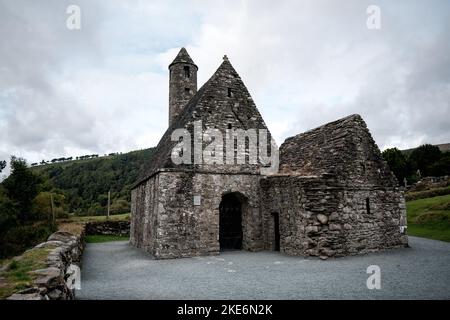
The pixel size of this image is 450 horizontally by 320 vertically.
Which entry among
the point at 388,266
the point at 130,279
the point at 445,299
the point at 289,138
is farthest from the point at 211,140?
the point at 445,299

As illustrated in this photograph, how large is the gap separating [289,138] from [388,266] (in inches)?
379

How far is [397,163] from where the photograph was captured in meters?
Answer: 47.3

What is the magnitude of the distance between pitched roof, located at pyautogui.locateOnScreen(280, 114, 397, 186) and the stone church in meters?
0.05

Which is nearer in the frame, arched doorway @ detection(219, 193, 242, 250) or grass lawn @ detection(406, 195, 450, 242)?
arched doorway @ detection(219, 193, 242, 250)

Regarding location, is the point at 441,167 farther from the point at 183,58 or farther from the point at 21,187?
the point at 21,187

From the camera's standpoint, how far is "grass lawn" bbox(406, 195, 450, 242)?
17625 mm

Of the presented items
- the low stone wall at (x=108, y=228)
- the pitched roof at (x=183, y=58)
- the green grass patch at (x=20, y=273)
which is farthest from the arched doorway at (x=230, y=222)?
the low stone wall at (x=108, y=228)

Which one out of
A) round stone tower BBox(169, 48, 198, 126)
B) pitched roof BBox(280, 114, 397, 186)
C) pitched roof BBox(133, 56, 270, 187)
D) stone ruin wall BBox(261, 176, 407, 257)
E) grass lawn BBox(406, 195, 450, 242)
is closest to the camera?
stone ruin wall BBox(261, 176, 407, 257)

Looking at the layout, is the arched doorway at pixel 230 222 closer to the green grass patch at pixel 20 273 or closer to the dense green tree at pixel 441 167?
the green grass patch at pixel 20 273

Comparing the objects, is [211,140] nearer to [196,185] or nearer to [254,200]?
[196,185]

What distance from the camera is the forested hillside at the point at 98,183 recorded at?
2191 inches

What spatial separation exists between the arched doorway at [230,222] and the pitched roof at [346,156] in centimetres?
369

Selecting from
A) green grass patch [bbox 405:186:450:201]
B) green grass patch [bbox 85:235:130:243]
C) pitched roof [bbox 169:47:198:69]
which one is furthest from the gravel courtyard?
green grass patch [bbox 405:186:450:201]

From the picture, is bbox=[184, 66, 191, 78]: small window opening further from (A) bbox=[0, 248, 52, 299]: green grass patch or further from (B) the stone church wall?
(A) bbox=[0, 248, 52, 299]: green grass patch
